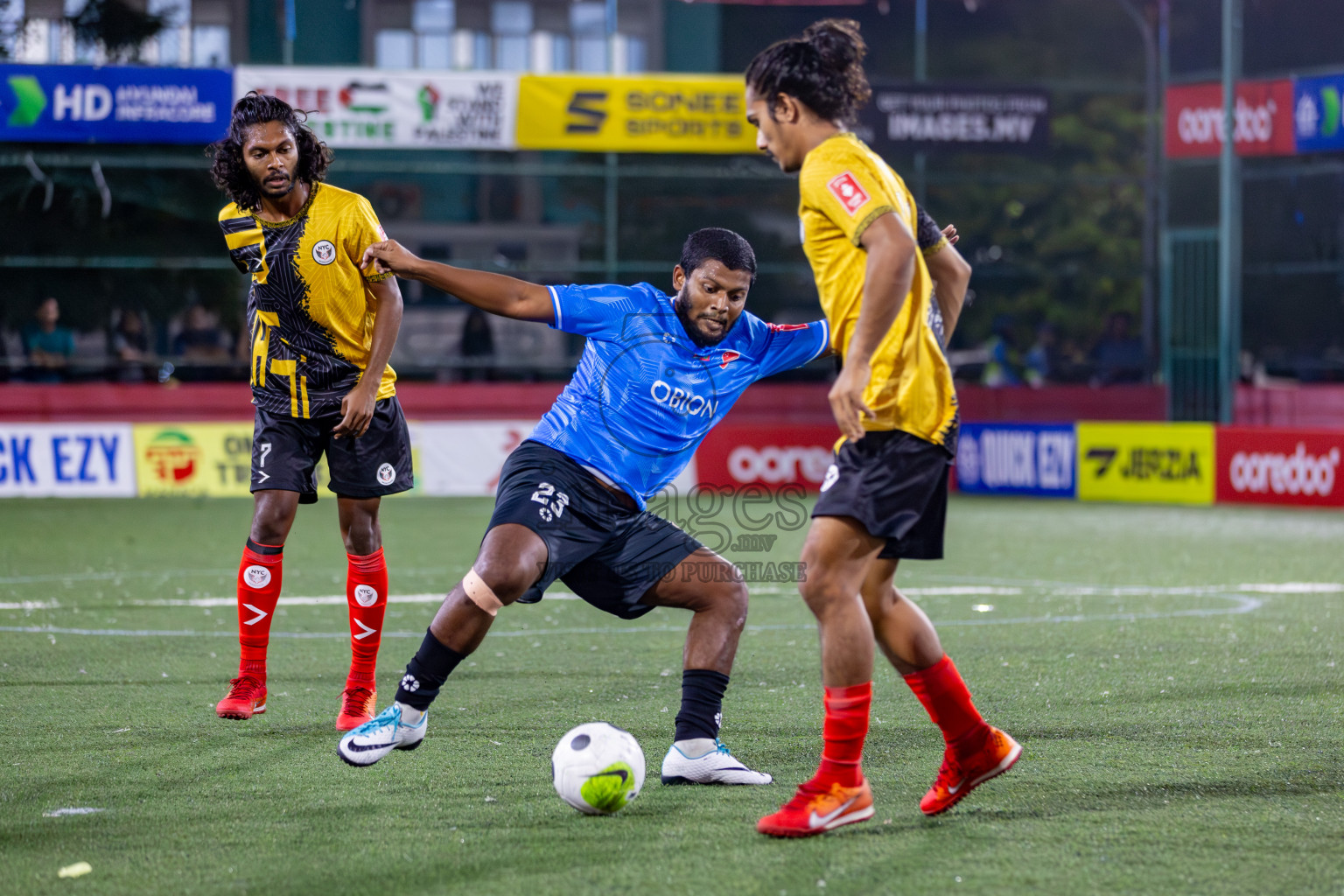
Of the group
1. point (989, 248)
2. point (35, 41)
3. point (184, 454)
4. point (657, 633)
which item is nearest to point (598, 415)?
point (657, 633)

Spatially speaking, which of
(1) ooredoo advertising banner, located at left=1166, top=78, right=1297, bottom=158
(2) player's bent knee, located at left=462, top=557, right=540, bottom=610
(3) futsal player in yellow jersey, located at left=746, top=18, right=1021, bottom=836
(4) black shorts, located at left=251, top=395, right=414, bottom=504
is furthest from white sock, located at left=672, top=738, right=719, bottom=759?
(1) ooredoo advertising banner, located at left=1166, top=78, right=1297, bottom=158

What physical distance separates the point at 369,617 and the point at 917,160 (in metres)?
18.7

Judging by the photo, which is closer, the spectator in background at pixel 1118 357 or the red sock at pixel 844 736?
the red sock at pixel 844 736

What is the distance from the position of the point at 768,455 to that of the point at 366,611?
12352 millimetres

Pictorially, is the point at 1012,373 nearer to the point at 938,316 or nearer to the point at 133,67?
the point at 133,67

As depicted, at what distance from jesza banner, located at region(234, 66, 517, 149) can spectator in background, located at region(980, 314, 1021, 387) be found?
7.54 meters

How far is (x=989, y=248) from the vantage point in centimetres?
2448

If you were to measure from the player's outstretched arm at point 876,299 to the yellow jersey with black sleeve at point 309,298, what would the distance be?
2306 millimetres

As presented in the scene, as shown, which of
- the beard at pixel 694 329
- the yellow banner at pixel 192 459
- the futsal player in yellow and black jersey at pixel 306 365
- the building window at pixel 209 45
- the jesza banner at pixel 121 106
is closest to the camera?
the beard at pixel 694 329

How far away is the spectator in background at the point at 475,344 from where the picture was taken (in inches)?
821

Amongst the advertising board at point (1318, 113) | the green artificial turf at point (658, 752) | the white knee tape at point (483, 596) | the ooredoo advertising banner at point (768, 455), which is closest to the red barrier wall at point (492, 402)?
the ooredoo advertising banner at point (768, 455)

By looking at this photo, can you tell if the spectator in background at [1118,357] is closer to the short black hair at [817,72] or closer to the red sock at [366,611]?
the red sock at [366,611]

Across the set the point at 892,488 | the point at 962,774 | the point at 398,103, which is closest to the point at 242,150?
the point at 892,488

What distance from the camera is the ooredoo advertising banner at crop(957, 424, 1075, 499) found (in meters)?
17.5
